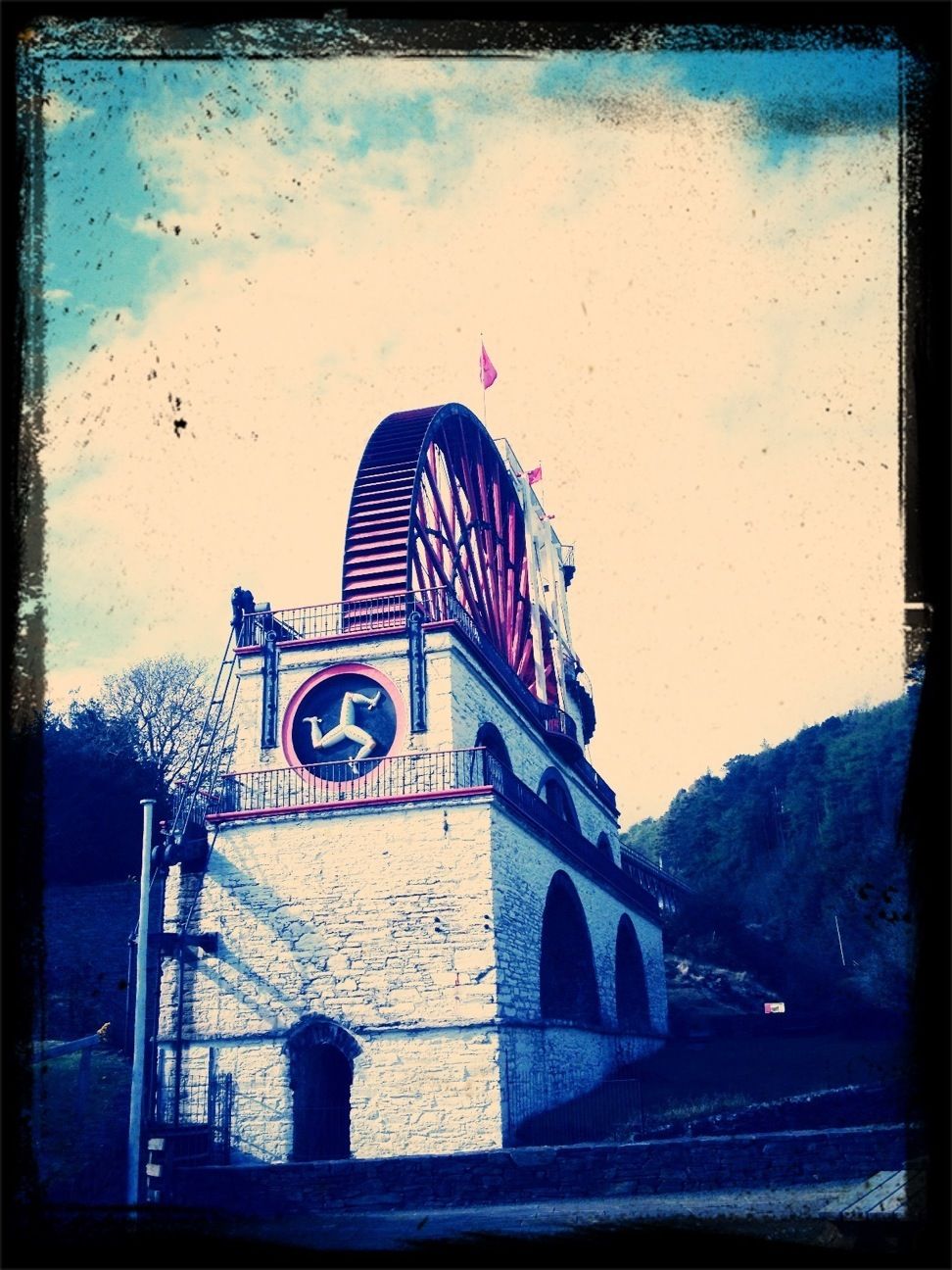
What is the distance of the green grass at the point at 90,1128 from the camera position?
10.8m

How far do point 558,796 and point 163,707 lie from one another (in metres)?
9.81

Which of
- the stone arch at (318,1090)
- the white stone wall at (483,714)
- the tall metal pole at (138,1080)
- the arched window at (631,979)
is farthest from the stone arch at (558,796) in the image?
the tall metal pole at (138,1080)

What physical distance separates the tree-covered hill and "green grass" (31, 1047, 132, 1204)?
13.0 metres

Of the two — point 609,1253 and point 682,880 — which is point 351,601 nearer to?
point 609,1253

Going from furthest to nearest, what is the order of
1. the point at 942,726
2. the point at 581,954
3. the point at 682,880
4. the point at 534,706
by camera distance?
the point at 682,880
the point at 534,706
the point at 581,954
the point at 942,726

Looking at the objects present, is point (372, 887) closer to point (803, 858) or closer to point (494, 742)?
point (494, 742)

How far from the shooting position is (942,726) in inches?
214

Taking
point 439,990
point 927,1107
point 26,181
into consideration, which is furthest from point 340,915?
point 26,181

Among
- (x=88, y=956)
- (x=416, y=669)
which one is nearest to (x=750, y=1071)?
(x=416, y=669)

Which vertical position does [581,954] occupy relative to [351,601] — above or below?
below

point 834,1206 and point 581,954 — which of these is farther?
point 581,954

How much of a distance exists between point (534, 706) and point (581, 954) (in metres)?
4.95

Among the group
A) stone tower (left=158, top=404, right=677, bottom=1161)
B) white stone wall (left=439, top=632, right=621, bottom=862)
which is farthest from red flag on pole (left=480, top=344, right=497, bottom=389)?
white stone wall (left=439, top=632, right=621, bottom=862)

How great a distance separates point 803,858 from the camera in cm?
2203
